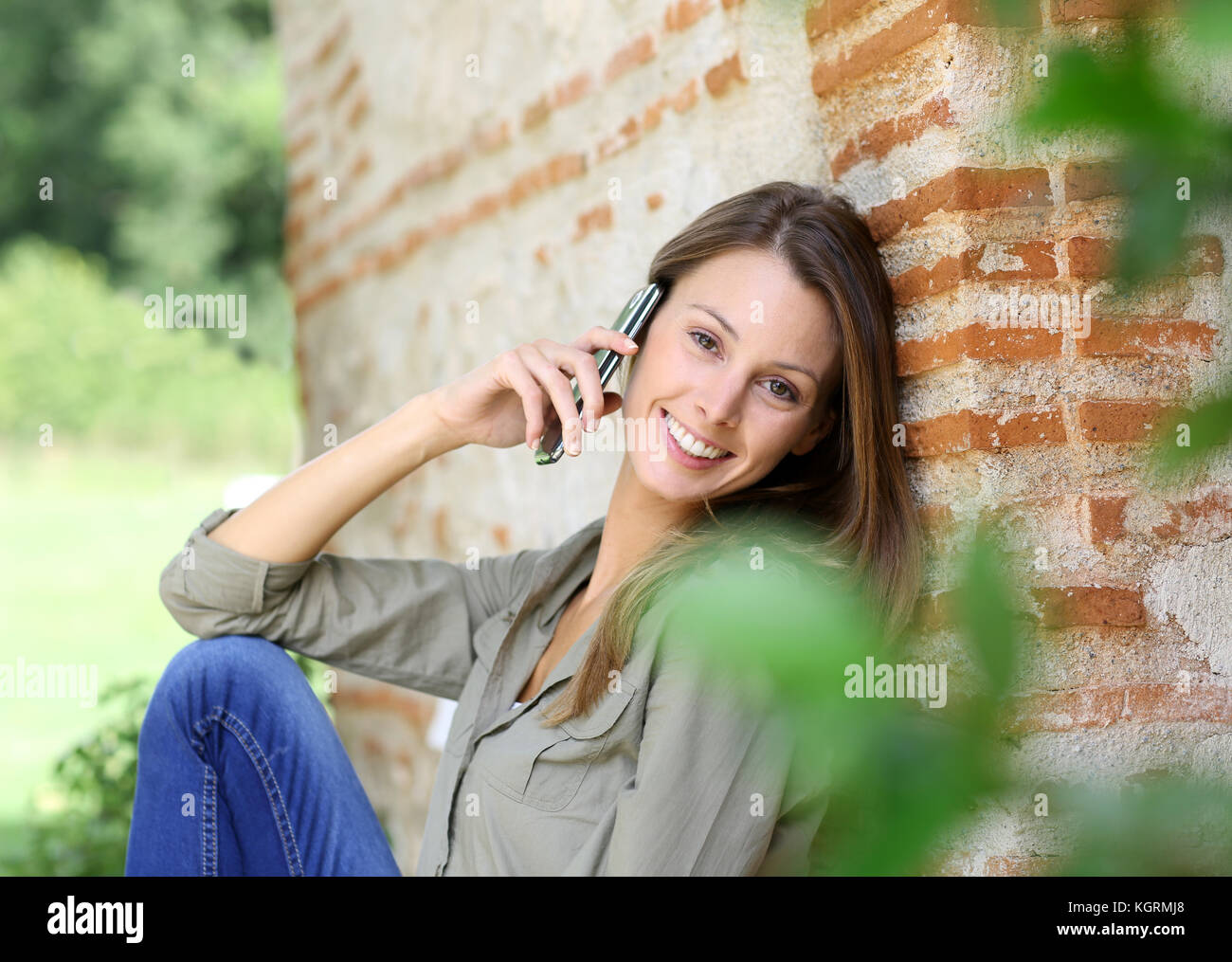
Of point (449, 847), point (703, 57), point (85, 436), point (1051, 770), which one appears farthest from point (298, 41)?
point (85, 436)

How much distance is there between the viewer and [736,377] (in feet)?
5.72

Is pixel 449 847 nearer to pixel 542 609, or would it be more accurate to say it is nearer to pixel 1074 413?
pixel 542 609

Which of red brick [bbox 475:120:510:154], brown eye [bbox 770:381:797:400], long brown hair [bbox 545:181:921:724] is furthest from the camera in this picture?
red brick [bbox 475:120:510:154]

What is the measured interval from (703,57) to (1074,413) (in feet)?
3.48

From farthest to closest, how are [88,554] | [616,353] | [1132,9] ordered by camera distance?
[88,554]
[616,353]
[1132,9]

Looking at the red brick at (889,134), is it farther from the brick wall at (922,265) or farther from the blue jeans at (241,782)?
the blue jeans at (241,782)

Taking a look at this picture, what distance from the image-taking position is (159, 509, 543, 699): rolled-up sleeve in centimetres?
208

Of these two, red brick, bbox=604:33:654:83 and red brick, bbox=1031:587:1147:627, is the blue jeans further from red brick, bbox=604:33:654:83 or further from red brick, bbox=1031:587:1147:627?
red brick, bbox=604:33:654:83

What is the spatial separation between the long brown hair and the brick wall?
0.12 feet

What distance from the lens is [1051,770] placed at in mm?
398

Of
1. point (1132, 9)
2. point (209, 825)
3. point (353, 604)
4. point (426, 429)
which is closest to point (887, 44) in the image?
point (426, 429)

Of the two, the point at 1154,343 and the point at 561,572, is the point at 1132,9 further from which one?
the point at 561,572

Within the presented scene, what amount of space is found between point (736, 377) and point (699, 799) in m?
0.62

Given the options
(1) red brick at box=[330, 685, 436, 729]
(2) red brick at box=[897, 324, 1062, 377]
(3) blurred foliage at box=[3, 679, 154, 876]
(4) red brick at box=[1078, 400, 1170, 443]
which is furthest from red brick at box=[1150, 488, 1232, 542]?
(3) blurred foliage at box=[3, 679, 154, 876]
